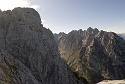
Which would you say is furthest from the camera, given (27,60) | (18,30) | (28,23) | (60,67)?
(60,67)

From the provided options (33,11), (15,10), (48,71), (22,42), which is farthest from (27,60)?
(33,11)

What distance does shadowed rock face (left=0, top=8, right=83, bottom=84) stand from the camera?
250 feet

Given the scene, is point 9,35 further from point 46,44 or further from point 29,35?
point 46,44

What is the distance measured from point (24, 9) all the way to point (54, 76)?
125 ft

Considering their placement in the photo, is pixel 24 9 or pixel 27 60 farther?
pixel 24 9

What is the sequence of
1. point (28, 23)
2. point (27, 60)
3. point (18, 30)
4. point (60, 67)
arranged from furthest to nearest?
point (60, 67) < point (28, 23) < point (18, 30) < point (27, 60)

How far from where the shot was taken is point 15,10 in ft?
307

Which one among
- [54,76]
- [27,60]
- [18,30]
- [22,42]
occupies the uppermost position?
[18,30]

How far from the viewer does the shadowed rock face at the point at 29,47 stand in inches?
2997

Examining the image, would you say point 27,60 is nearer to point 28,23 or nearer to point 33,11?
point 28,23

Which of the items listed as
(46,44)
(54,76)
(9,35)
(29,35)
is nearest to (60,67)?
(54,76)

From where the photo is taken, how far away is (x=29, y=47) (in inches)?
3302

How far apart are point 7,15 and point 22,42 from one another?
16.6m

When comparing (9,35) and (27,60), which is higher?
(9,35)
